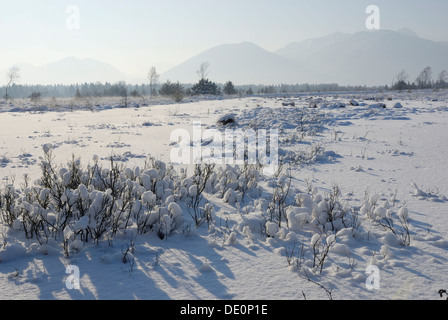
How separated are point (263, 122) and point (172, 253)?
10753 millimetres

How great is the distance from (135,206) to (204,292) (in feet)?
4.66

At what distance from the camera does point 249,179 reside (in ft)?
16.9

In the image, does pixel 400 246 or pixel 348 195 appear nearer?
pixel 400 246

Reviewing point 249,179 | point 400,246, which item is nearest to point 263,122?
point 249,179

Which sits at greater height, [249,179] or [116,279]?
[249,179]

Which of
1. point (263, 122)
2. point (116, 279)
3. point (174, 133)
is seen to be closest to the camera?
point (116, 279)

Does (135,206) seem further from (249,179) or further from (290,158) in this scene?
(290,158)

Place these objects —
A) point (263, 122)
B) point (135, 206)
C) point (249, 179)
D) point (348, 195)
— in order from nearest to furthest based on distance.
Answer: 1. point (135, 206)
2. point (348, 195)
3. point (249, 179)
4. point (263, 122)

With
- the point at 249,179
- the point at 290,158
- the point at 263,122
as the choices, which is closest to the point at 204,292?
the point at 249,179

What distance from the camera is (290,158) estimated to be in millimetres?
7230

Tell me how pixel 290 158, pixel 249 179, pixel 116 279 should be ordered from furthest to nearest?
pixel 290 158
pixel 249 179
pixel 116 279

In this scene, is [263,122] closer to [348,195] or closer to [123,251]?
[348,195]
